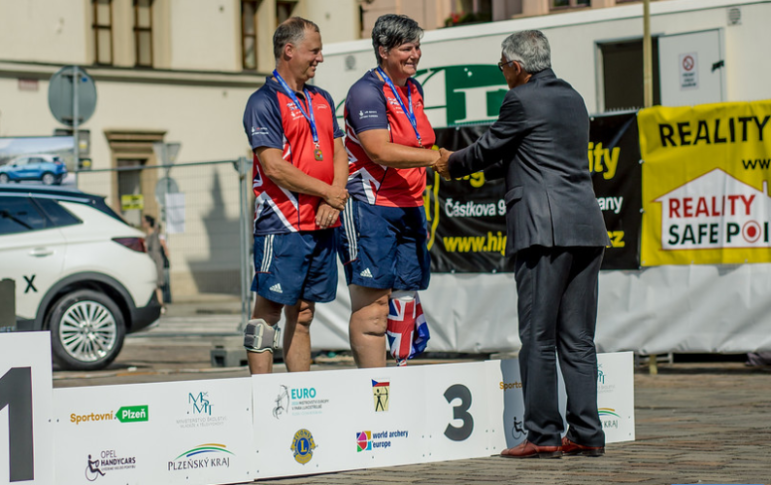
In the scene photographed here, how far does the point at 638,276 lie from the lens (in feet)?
34.9

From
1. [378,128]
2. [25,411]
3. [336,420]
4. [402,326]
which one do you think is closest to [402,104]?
[378,128]

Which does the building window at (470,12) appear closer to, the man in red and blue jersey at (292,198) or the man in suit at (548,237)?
the man in red and blue jersey at (292,198)

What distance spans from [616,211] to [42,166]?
1282 centimetres

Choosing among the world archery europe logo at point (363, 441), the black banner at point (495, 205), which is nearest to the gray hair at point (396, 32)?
the world archery europe logo at point (363, 441)

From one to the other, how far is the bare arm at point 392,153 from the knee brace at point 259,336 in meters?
0.96

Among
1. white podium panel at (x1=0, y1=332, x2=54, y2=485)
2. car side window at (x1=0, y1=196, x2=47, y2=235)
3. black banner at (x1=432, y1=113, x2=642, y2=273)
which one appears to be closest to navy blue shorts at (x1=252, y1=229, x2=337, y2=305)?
white podium panel at (x1=0, y1=332, x2=54, y2=485)

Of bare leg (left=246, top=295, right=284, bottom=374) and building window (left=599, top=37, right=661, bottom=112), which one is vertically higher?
building window (left=599, top=37, right=661, bottom=112)

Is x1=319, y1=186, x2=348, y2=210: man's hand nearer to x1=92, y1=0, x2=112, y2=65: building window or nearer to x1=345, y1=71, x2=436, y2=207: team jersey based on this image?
x1=345, y1=71, x2=436, y2=207: team jersey

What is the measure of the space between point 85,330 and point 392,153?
721 cm

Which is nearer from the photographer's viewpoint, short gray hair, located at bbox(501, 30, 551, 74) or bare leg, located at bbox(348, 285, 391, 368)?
short gray hair, located at bbox(501, 30, 551, 74)

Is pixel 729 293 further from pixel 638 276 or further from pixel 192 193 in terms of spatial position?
pixel 192 193

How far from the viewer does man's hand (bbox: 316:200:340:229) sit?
613 cm

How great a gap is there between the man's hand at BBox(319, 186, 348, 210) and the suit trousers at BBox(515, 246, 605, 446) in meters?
0.85

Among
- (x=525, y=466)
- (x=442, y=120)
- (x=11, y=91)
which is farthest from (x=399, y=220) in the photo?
(x=11, y=91)
